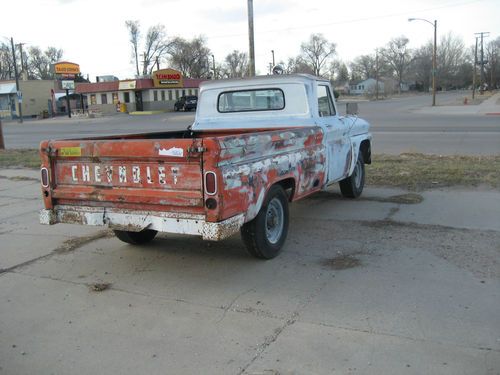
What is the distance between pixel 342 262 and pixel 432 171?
5721 mm

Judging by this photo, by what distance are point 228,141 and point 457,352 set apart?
95.3 inches

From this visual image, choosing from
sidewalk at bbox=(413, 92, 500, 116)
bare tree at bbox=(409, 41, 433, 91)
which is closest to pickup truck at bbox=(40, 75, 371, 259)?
sidewalk at bbox=(413, 92, 500, 116)

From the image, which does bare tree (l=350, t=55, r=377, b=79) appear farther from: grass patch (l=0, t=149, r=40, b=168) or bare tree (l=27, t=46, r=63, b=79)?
grass patch (l=0, t=149, r=40, b=168)

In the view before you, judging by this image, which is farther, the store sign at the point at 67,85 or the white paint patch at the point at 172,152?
the store sign at the point at 67,85

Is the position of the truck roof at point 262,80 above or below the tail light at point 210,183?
above

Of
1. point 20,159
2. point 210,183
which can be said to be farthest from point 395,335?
point 20,159

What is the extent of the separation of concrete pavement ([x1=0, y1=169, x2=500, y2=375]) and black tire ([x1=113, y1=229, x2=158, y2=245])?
0.12 metres

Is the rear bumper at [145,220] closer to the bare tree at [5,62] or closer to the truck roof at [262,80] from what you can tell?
the truck roof at [262,80]

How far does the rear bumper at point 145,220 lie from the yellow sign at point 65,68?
213ft

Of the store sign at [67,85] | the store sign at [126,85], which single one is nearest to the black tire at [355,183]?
the store sign at [126,85]

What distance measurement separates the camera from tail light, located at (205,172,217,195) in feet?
14.5

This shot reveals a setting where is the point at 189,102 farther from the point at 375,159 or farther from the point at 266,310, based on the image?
the point at 266,310

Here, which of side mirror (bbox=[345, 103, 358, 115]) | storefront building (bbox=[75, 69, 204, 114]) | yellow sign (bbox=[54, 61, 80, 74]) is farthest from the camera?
yellow sign (bbox=[54, 61, 80, 74])

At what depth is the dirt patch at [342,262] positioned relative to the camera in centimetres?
513
